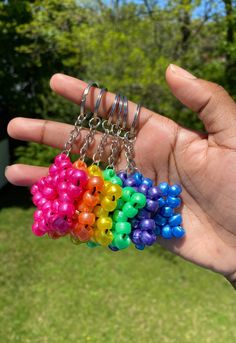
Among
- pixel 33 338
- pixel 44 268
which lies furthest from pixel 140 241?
pixel 44 268

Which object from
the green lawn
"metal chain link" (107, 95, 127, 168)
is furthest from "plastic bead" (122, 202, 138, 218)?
the green lawn

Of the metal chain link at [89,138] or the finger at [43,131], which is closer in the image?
the metal chain link at [89,138]

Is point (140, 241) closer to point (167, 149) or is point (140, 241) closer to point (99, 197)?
point (99, 197)

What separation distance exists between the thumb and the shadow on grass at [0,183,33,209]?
6899 millimetres

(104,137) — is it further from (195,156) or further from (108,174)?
(195,156)

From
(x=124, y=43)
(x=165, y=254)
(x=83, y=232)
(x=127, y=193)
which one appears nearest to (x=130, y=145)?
(x=127, y=193)

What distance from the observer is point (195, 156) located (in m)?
2.15

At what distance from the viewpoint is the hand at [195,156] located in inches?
80.4

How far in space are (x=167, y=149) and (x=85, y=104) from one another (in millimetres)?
489

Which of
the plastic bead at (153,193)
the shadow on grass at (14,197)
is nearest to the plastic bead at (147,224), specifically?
the plastic bead at (153,193)

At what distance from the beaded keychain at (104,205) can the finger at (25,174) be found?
298 millimetres

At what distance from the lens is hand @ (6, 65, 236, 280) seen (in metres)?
2.04

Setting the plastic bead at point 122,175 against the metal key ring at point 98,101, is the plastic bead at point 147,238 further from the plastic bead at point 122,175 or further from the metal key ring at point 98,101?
the metal key ring at point 98,101

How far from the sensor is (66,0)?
6.96m
